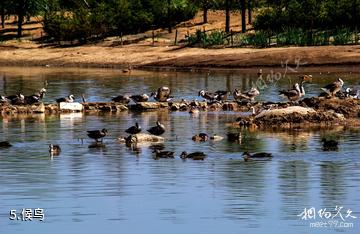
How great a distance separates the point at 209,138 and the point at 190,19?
7045 centimetres

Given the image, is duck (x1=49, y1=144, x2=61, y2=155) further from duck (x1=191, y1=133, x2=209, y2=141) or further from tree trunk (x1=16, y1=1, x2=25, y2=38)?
tree trunk (x1=16, y1=1, x2=25, y2=38)

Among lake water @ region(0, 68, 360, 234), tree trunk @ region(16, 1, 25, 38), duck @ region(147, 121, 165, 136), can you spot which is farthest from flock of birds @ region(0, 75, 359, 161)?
tree trunk @ region(16, 1, 25, 38)

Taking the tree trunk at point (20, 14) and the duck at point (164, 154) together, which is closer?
the duck at point (164, 154)

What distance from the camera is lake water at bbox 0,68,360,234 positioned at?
2462 centimetres

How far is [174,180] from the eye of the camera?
2984 centimetres

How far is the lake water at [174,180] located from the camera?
24.6 meters

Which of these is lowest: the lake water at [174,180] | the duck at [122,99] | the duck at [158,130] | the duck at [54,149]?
the lake water at [174,180]

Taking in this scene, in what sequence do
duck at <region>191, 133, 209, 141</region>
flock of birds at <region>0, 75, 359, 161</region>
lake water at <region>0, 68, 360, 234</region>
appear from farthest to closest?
duck at <region>191, 133, 209, 141</region> < flock of birds at <region>0, 75, 359, 161</region> < lake water at <region>0, 68, 360, 234</region>

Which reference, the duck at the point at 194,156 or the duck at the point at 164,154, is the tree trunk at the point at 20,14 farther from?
the duck at the point at 194,156

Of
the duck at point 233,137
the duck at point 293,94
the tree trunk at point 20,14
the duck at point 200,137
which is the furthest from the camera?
the tree trunk at point 20,14

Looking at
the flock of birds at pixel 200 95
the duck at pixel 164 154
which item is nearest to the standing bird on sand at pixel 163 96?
the flock of birds at pixel 200 95

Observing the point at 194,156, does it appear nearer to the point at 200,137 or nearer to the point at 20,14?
the point at 200,137

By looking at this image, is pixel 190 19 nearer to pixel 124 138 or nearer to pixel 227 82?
pixel 227 82

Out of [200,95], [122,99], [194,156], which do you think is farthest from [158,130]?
[200,95]
